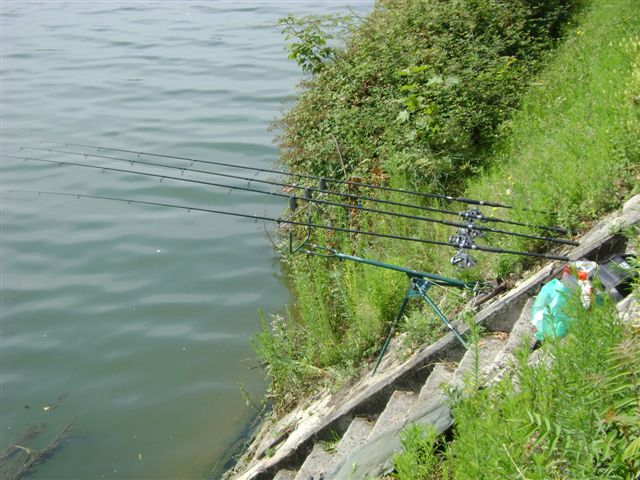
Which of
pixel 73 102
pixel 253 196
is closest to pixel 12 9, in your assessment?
pixel 73 102

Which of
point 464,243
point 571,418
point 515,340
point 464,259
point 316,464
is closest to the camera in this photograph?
point 571,418

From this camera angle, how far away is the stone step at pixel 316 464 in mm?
5296

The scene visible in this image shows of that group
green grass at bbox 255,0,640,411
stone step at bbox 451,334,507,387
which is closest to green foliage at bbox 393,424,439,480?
stone step at bbox 451,334,507,387

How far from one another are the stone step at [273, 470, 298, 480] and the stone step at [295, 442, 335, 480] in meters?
0.16

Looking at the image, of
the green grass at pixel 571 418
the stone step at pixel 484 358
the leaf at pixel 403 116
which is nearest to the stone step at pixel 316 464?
the stone step at pixel 484 358

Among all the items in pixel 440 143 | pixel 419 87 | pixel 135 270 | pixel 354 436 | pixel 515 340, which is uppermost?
pixel 419 87

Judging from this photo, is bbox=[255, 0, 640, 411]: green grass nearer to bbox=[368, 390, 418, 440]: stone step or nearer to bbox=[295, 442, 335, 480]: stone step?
bbox=[368, 390, 418, 440]: stone step

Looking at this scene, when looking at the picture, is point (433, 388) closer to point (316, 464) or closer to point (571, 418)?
point (316, 464)

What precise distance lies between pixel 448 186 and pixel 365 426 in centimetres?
396

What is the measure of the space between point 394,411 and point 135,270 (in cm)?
660

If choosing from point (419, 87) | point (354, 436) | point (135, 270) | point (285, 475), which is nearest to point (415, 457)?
point (354, 436)

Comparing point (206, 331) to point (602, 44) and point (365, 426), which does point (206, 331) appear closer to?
point (365, 426)

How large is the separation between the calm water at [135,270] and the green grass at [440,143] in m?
0.91

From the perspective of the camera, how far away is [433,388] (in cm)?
507
